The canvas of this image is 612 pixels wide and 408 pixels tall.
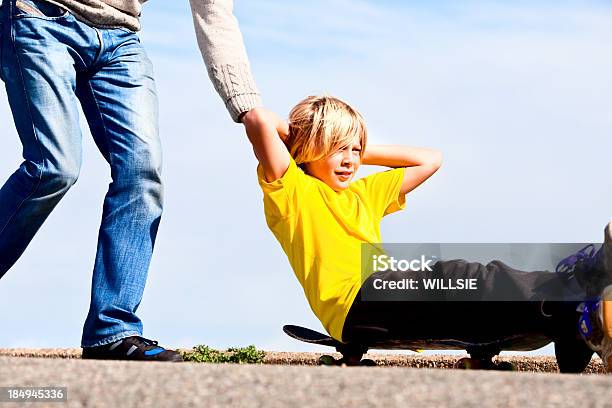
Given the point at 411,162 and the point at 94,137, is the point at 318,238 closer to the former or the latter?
the point at 411,162

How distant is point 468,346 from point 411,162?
1.14 metres

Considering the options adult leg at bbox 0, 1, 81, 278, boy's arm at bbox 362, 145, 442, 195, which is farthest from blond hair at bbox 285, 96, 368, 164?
adult leg at bbox 0, 1, 81, 278

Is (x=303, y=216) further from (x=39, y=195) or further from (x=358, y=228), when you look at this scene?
(x=39, y=195)

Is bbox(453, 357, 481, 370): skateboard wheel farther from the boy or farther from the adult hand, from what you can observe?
the adult hand

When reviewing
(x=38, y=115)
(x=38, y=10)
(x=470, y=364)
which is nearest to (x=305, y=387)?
(x=470, y=364)

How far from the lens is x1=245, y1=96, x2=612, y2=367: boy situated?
3877mm

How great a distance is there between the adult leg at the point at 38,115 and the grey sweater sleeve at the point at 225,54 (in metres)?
0.61

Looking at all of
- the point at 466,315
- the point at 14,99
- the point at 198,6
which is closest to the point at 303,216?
the point at 466,315

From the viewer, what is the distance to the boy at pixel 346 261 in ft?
12.7

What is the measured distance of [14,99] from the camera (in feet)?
13.9

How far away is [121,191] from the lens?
431 centimetres

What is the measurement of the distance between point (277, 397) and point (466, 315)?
1.82 metres

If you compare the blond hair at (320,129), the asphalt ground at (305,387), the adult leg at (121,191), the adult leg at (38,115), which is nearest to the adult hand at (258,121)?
the blond hair at (320,129)

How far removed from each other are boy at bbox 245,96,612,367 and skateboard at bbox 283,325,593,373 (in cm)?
3
